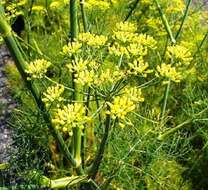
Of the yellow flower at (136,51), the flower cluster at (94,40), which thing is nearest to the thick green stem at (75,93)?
the flower cluster at (94,40)

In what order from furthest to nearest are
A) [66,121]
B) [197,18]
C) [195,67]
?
[197,18] → [195,67] → [66,121]

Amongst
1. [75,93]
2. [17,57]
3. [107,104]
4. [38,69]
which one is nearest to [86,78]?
[107,104]

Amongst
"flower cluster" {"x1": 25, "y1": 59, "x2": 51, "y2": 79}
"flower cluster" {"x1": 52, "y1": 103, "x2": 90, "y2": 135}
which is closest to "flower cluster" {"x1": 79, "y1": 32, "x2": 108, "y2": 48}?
"flower cluster" {"x1": 25, "y1": 59, "x2": 51, "y2": 79}

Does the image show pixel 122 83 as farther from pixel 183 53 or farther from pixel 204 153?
pixel 204 153

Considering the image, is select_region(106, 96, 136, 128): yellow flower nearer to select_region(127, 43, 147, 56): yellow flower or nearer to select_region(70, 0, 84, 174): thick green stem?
select_region(127, 43, 147, 56): yellow flower

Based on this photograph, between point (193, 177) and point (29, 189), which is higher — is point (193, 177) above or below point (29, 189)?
below

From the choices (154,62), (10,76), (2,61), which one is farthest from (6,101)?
(154,62)

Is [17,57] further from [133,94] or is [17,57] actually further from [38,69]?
[133,94]

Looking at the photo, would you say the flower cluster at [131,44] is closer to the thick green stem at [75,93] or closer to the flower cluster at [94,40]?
the flower cluster at [94,40]
